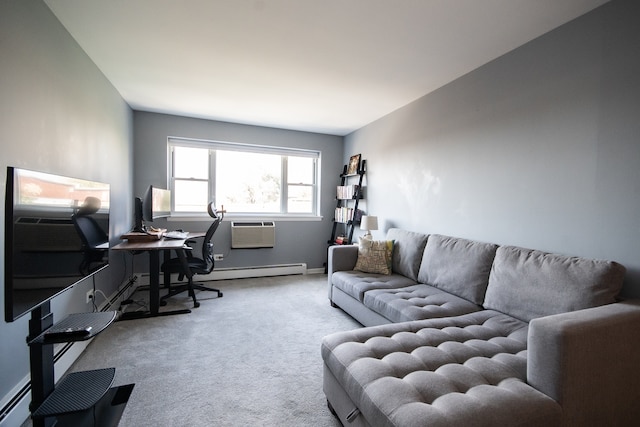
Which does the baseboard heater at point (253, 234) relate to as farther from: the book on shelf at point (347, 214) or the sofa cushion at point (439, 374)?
the sofa cushion at point (439, 374)

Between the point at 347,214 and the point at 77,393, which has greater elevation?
the point at 347,214

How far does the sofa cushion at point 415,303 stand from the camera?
2025mm

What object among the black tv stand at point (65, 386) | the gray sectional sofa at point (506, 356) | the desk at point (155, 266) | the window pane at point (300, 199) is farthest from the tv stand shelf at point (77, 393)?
the window pane at point (300, 199)

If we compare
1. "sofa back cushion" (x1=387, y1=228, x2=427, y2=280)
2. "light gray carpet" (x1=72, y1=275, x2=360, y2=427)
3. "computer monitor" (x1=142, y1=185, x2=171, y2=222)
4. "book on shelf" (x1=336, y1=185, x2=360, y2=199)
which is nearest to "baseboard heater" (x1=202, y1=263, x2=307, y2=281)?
"light gray carpet" (x1=72, y1=275, x2=360, y2=427)

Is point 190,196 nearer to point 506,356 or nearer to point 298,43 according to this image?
point 298,43

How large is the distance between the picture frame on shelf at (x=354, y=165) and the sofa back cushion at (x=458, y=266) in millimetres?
2025

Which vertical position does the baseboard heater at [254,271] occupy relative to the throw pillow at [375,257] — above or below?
below

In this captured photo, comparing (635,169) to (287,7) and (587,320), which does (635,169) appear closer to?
(587,320)

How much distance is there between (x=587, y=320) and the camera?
1.25 m

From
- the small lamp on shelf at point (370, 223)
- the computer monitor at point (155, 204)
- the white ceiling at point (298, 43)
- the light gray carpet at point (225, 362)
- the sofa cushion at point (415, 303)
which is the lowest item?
the light gray carpet at point (225, 362)

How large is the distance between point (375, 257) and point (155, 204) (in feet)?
8.79

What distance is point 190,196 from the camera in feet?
14.1

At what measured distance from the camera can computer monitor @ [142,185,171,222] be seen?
320cm

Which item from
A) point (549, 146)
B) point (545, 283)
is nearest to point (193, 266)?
point (545, 283)
